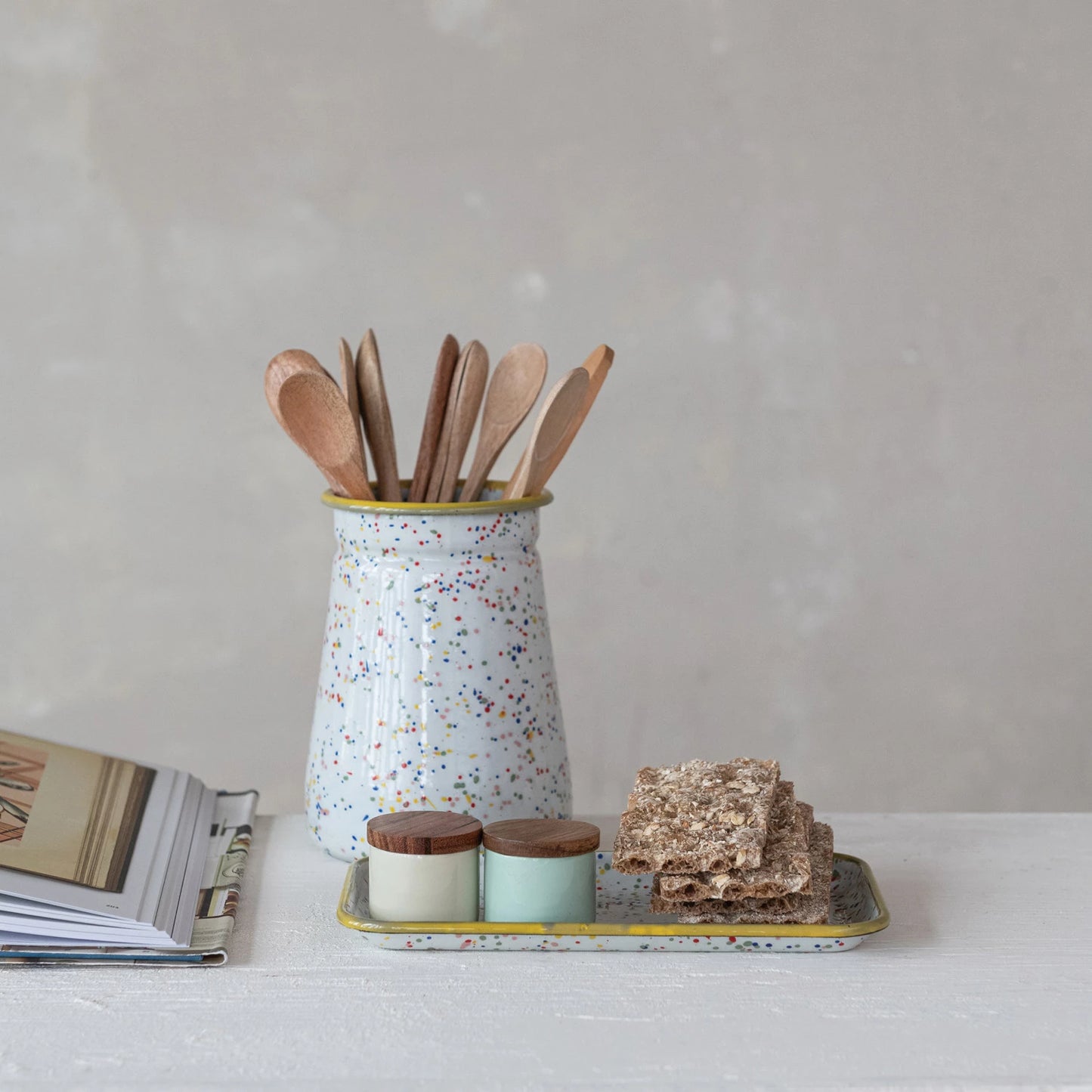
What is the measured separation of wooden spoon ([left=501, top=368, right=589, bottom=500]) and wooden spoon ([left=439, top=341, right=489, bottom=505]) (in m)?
0.04

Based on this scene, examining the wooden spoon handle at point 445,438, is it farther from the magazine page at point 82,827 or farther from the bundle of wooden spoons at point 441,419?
the magazine page at point 82,827

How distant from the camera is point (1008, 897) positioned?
2.37ft

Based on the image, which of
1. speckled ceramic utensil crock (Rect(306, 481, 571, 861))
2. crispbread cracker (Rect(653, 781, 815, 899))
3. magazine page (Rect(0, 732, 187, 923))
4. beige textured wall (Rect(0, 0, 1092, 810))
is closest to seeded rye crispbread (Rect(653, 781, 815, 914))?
crispbread cracker (Rect(653, 781, 815, 899))

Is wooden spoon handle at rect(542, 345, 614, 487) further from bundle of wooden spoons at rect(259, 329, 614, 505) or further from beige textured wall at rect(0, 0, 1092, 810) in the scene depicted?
beige textured wall at rect(0, 0, 1092, 810)

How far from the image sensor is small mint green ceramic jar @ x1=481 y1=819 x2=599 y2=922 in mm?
629

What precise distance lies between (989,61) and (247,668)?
132 centimetres

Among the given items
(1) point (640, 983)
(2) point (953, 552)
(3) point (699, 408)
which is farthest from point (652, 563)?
(1) point (640, 983)

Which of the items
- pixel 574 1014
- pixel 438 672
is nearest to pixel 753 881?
pixel 574 1014

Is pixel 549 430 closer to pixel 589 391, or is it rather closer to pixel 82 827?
pixel 589 391

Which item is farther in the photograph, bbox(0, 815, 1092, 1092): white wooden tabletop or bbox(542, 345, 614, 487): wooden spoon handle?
bbox(542, 345, 614, 487): wooden spoon handle

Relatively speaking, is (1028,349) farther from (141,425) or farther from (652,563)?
(141,425)

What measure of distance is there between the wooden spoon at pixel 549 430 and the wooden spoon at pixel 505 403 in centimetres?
2

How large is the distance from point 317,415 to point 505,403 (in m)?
0.12

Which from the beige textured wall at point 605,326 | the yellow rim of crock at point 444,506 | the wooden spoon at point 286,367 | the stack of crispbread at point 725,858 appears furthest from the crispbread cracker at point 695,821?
the beige textured wall at point 605,326
